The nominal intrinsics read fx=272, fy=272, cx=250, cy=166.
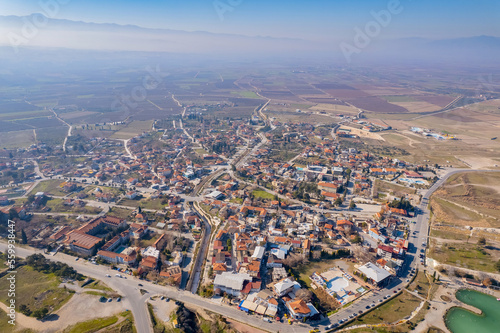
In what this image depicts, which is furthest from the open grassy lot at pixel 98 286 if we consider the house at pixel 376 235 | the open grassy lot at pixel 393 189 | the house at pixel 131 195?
the open grassy lot at pixel 393 189

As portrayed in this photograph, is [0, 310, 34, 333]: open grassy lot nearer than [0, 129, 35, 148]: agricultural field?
Yes

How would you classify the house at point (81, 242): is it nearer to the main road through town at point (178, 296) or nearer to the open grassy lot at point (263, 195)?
the main road through town at point (178, 296)

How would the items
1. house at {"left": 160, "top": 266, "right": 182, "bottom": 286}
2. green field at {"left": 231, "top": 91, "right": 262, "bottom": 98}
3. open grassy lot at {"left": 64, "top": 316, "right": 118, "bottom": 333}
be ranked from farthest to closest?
green field at {"left": 231, "top": 91, "right": 262, "bottom": 98} < house at {"left": 160, "top": 266, "right": 182, "bottom": 286} < open grassy lot at {"left": 64, "top": 316, "right": 118, "bottom": 333}

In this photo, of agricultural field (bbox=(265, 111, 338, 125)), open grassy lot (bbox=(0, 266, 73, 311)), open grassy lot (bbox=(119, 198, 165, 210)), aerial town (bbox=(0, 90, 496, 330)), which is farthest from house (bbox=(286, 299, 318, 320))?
agricultural field (bbox=(265, 111, 338, 125))

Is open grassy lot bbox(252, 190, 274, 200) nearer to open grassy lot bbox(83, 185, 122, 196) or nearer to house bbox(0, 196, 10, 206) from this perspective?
open grassy lot bbox(83, 185, 122, 196)

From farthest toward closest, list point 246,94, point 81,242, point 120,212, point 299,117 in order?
point 246,94, point 299,117, point 120,212, point 81,242

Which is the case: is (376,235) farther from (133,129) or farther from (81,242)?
(133,129)

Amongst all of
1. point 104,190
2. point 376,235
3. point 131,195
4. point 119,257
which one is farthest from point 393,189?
point 104,190
